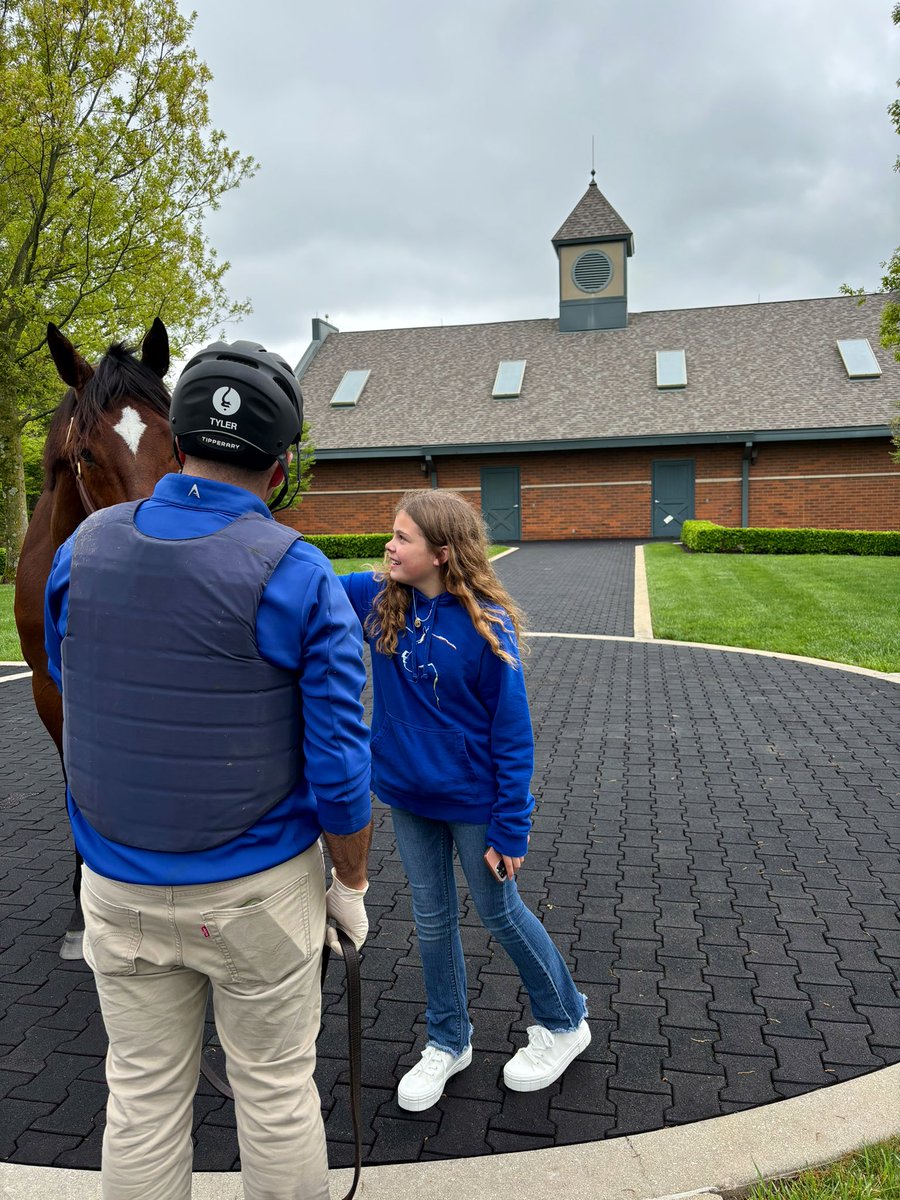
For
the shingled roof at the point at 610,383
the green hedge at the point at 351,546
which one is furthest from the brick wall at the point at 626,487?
the green hedge at the point at 351,546

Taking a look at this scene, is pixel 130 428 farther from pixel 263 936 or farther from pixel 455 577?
pixel 263 936

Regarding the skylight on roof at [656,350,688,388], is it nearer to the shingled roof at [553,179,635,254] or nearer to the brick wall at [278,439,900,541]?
the brick wall at [278,439,900,541]

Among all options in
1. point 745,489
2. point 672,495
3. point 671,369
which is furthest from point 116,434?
point 671,369

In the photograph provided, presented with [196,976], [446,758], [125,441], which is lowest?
[196,976]

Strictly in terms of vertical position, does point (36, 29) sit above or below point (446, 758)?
above

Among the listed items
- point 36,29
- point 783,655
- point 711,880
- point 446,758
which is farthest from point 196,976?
point 36,29

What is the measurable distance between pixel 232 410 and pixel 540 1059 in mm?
2337

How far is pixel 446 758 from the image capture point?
8.61 feet

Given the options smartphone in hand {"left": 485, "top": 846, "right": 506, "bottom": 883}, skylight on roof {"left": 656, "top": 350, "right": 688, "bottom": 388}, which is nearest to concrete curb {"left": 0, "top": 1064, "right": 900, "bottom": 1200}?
smartphone in hand {"left": 485, "top": 846, "right": 506, "bottom": 883}

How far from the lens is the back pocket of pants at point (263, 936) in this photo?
1800mm

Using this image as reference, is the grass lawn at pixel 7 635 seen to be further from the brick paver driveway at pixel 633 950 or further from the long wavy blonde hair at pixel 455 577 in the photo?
the long wavy blonde hair at pixel 455 577

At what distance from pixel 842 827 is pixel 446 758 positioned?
348 cm

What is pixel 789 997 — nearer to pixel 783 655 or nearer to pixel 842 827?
pixel 842 827

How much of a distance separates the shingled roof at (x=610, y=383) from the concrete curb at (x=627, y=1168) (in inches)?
975
